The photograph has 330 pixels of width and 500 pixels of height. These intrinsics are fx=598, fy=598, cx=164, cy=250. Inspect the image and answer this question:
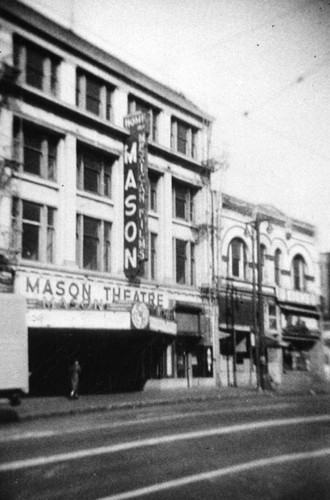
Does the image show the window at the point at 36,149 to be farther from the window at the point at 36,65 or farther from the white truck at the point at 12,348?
Answer: the white truck at the point at 12,348

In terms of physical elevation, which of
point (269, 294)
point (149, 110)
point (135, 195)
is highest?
point (149, 110)

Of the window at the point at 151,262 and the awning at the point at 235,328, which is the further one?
the awning at the point at 235,328

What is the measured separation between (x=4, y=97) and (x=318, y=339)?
3010 cm

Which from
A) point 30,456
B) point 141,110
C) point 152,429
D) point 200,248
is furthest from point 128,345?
point 30,456

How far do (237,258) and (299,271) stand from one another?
8.22m

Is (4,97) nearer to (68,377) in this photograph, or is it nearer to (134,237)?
Result: (134,237)

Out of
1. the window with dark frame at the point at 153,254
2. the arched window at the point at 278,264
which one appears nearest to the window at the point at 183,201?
the window with dark frame at the point at 153,254

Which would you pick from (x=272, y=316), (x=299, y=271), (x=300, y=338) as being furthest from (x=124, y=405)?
(x=299, y=271)

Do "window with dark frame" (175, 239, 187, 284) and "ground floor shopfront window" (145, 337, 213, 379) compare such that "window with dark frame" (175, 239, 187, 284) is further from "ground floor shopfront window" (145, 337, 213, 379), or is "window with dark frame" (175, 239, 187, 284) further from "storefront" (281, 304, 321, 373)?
"storefront" (281, 304, 321, 373)

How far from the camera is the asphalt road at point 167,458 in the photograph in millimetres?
9414

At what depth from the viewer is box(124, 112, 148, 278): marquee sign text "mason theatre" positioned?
2762 centimetres

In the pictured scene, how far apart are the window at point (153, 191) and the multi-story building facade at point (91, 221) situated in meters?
0.08

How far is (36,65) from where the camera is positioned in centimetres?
2488

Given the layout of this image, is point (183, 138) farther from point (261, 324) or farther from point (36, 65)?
point (36, 65)
